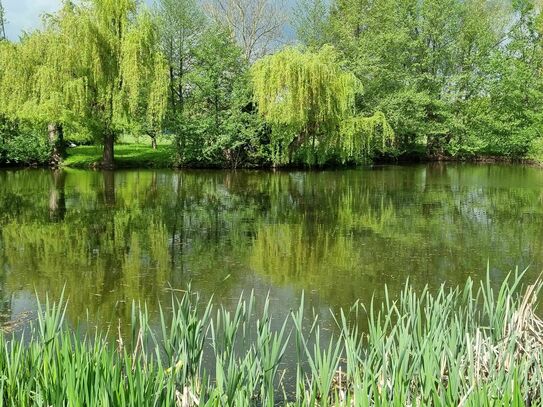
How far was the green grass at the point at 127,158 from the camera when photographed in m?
24.0

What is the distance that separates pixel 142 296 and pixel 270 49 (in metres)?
32.1

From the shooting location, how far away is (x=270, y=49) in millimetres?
36219

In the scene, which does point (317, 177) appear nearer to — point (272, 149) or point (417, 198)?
point (272, 149)

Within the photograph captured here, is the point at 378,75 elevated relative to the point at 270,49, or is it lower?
lower

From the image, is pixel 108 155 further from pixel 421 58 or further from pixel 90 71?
pixel 421 58

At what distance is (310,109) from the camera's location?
21859 millimetres

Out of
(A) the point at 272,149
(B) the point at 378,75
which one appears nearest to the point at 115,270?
(A) the point at 272,149

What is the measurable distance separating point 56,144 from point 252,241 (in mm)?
17832

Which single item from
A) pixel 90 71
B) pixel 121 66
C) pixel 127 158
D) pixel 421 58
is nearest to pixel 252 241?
pixel 121 66

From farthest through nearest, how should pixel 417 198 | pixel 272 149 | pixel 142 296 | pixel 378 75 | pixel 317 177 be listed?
pixel 378 75 → pixel 272 149 → pixel 317 177 → pixel 417 198 → pixel 142 296

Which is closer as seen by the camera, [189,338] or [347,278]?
[189,338]

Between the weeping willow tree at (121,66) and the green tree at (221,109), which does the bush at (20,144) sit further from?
the green tree at (221,109)

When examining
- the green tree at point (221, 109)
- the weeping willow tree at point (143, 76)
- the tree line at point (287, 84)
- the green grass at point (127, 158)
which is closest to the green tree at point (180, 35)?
the tree line at point (287, 84)

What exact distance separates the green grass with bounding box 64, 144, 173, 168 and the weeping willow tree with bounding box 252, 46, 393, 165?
4896 millimetres
